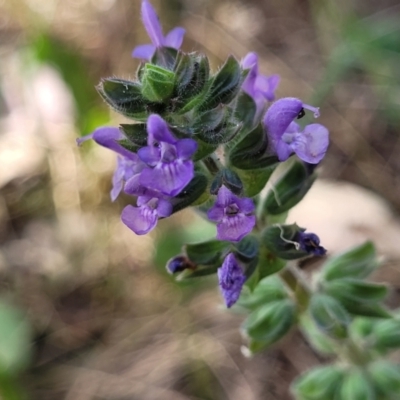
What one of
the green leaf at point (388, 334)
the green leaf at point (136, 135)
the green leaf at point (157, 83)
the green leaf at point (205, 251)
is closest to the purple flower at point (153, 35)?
the green leaf at point (157, 83)

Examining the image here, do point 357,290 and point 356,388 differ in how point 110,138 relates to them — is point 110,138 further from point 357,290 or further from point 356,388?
point 356,388

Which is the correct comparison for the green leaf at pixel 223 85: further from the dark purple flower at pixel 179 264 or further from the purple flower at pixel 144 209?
the dark purple flower at pixel 179 264

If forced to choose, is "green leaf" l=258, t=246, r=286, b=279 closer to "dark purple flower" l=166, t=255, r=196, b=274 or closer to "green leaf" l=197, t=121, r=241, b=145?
"dark purple flower" l=166, t=255, r=196, b=274

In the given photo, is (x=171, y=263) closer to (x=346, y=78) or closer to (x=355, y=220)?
(x=355, y=220)

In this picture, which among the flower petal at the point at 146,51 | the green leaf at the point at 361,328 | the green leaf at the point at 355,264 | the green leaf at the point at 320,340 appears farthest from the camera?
the green leaf at the point at 361,328

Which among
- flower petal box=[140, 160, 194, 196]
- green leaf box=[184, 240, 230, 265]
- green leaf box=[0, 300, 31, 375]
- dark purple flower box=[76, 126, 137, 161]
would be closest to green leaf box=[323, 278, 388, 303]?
green leaf box=[184, 240, 230, 265]

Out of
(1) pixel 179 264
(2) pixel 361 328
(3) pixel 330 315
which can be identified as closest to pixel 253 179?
(1) pixel 179 264

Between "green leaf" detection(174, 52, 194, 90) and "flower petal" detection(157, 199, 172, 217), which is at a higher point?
"green leaf" detection(174, 52, 194, 90)
